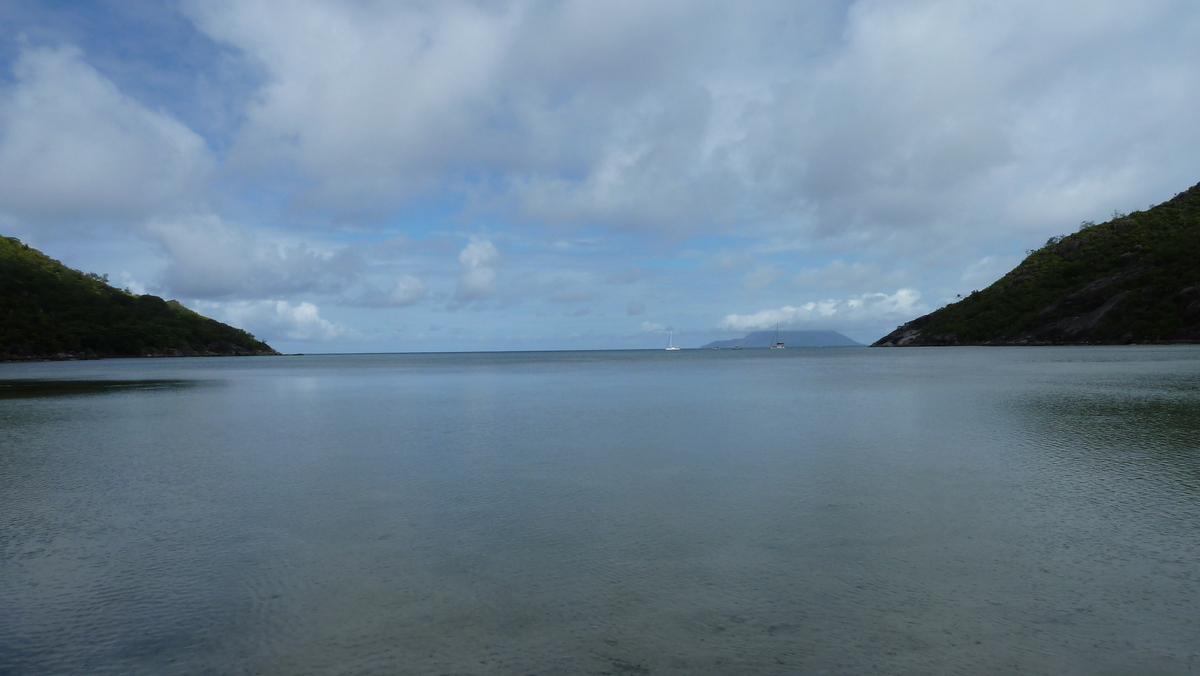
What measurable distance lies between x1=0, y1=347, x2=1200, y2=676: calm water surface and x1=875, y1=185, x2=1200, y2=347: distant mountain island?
446 feet

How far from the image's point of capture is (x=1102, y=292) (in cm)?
14362

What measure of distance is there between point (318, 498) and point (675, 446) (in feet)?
31.1

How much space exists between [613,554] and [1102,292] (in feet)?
561

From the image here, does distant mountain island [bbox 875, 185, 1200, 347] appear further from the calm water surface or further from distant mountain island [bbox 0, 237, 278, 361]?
distant mountain island [bbox 0, 237, 278, 361]

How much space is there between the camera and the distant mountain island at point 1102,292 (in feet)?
414

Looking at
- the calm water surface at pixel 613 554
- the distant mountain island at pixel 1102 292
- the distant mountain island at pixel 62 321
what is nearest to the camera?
the calm water surface at pixel 613 554

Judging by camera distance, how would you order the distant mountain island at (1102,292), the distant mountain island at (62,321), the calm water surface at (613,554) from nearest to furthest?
the calm water surface at (613,554) → the distant mountain island at (1102,292) → the distant mountain island at (62,321)

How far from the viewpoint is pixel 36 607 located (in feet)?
24.6

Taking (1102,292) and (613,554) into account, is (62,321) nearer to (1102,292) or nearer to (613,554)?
(613,554)

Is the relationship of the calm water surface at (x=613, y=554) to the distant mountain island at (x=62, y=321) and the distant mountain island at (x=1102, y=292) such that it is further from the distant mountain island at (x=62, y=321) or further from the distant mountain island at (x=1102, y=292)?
the distant mountain island at (x=62, y=321)

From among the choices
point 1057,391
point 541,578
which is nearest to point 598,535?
point 541,578

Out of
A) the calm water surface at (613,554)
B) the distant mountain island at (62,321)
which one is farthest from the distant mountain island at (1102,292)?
the distant mountain island at (62,321)

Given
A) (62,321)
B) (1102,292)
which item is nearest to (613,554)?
(1102,292)

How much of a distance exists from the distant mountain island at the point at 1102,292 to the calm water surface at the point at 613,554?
136m
